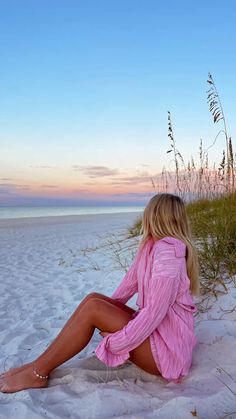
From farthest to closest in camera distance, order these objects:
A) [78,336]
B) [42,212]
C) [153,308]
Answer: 1. [42,212]
2. [78,336]
3. [153,308]

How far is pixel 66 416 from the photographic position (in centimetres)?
205

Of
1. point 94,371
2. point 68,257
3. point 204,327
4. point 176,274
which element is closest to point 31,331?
point 94,371

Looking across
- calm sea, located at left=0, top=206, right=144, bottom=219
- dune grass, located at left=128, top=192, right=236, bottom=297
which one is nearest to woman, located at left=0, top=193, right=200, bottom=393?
dune grass, located at left=128, top=192, right=236, bottom=297

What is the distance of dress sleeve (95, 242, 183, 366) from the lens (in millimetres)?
2195

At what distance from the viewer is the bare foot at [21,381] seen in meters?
2.32

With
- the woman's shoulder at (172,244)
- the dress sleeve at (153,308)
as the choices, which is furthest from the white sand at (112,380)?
the woman's shoulder at (172,244)

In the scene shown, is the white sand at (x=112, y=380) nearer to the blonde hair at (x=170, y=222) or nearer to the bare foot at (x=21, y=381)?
the bare foot at (x=21, y=381)

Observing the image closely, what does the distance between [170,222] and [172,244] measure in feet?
0.50

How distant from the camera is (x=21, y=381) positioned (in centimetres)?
234

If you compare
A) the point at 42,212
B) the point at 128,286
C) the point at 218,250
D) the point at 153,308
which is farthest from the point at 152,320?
the point at 42,212

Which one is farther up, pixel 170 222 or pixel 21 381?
pixel 170 222

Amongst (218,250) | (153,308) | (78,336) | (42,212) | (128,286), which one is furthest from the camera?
(42,212)

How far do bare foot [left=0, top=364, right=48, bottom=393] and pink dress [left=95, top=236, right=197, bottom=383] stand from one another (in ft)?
1.25

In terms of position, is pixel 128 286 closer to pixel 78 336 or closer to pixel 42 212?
pixel 78 336
